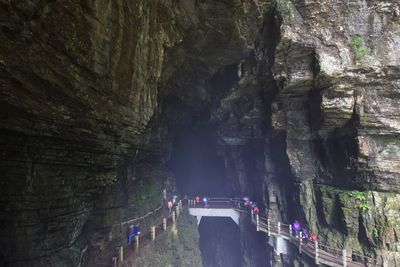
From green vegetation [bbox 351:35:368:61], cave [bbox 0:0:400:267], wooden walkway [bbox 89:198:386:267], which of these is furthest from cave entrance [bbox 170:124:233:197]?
green vegetation [bbox 351:35:368:61]

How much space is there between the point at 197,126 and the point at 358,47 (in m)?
15.4

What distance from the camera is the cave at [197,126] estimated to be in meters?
6.99

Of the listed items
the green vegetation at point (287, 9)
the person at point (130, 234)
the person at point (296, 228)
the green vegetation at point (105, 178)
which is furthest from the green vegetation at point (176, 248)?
the green vegetation at point (287, 9)

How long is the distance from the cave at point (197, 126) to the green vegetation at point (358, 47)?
15cm

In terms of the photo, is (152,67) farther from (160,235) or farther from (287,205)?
(287,205)

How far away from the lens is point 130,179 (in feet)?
53.7

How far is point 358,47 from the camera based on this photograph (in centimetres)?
1452

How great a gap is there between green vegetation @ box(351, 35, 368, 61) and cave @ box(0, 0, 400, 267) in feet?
0.50

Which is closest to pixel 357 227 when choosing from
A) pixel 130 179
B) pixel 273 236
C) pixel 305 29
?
pixel 273 236

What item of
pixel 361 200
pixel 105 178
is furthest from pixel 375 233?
pixel 105 178

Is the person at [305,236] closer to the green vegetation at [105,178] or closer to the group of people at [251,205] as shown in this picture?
the group of people at [251,205]

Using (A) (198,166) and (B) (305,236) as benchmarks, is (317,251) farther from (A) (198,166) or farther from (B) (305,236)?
(A) (198,166)

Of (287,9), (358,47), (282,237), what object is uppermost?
(287,9)

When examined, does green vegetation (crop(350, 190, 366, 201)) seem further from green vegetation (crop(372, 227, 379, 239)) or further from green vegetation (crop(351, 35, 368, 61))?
green vegetation (crop(351, 35, 368, 61))
